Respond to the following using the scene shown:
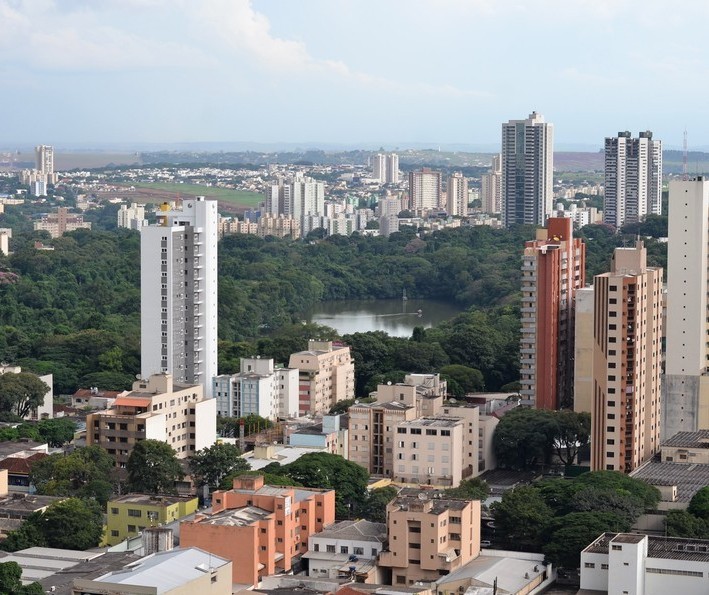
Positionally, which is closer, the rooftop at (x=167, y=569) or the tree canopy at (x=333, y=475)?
the rooftop at (x=167, y=569)

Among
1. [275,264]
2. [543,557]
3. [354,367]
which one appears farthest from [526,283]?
[275,264]

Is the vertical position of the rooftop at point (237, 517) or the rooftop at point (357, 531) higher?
the rooftop at point (237, 517)

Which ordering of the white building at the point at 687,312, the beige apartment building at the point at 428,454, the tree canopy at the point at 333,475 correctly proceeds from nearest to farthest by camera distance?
the tree canopy at the point at 333,475
the beige apartment building at the point at 428,454
the white building at the point at 687,312

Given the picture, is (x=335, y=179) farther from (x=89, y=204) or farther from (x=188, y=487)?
(x=188, y=487)

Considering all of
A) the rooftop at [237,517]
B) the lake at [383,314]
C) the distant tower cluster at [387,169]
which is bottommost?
the lake at [383,314]

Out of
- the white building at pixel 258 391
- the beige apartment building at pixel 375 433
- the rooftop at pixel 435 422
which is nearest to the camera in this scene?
the rooftop at pixel 435 422

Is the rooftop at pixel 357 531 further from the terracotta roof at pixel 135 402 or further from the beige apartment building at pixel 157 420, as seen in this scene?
the terracotta roof at pixel 135 402

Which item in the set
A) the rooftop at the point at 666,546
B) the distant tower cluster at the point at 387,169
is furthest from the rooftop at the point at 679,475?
the distant tower cluster at the point at 387,169

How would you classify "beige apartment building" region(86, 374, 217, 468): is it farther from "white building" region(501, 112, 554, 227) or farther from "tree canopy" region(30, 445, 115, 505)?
"white building" region(501, 112, 554, 227)
